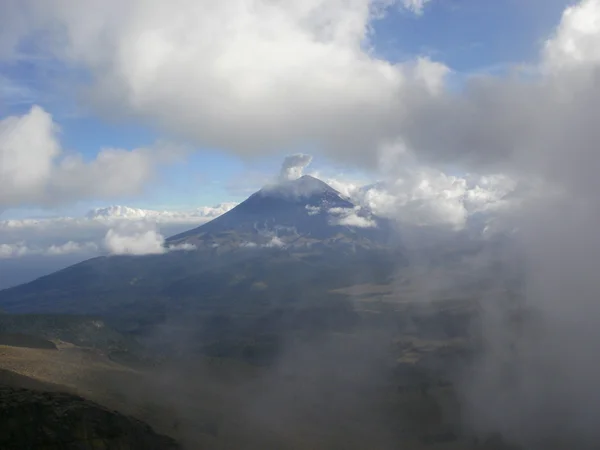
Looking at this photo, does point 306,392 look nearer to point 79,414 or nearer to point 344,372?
point 344,372

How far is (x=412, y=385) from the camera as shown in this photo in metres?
143

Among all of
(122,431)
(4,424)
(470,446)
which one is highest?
(4,424)

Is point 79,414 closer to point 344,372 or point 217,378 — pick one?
point 217,378

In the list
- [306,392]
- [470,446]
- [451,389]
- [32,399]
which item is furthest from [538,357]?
[32,399]

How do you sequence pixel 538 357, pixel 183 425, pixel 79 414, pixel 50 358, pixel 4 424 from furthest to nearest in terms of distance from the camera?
pixel 538 357 → pixel 50 358 → pixel 183 425 → pixel 79 414 → pixel 4 424

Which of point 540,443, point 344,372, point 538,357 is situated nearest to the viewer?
point 540,443

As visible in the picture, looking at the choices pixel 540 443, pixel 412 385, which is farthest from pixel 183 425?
pixel 412 385

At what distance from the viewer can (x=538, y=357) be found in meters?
121

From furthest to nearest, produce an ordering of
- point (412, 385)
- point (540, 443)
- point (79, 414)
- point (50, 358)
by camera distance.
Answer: point (412, 385) → point (50, 358) → point (540, 443) → point (79, 414)

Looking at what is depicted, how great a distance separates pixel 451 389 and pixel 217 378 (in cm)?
6263

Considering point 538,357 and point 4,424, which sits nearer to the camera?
point 4,424

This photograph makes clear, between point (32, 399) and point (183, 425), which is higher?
point (32, 399)

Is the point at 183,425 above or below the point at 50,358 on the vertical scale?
below

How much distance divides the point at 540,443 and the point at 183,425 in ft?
217
